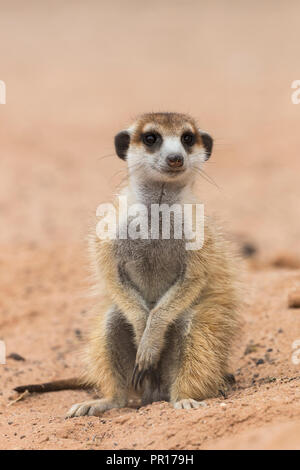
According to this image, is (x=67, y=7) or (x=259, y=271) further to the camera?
(x=67, y=7)

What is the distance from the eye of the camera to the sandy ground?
11.2ft

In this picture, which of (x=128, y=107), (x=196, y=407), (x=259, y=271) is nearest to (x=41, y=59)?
(x=128, y=107)

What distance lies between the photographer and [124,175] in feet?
15.3

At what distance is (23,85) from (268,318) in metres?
12.8

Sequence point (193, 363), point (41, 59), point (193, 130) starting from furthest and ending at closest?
point (41, 59) → point (193, 130) → point (193, 363)

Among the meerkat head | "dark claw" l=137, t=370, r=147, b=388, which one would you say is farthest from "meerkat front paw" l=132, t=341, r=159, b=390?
the meerkat head

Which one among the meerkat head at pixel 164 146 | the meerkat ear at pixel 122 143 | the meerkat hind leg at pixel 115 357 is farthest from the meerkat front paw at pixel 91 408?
the meerkat ear at pixel 122 143

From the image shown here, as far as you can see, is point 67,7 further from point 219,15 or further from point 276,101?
point 276,101

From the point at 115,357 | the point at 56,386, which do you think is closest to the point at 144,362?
the point at 115,357

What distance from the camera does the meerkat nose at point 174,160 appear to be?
12.8ft

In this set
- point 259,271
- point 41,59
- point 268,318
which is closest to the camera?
point 268,318

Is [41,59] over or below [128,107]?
over

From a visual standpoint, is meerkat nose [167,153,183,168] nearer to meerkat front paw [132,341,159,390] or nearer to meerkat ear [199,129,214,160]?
meerkat ear [199,129,214,160]
